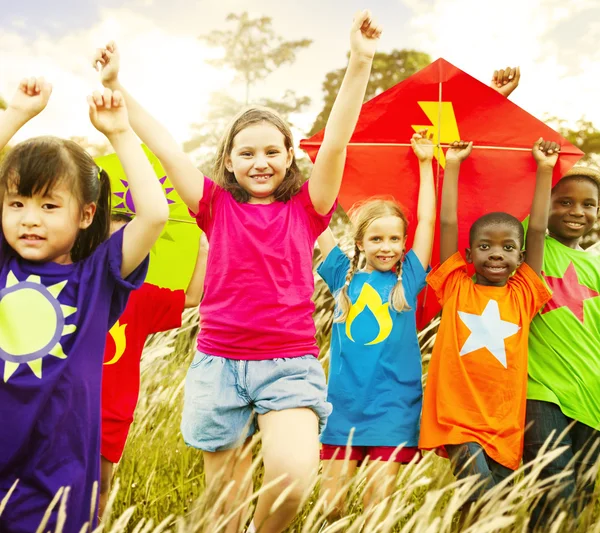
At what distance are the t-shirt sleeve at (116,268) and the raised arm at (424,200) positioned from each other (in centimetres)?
152

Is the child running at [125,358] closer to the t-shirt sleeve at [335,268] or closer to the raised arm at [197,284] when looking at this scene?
the raised arm at [197,284]

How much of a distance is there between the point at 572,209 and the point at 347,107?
4.57 feet

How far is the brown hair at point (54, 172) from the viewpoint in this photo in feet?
6.63

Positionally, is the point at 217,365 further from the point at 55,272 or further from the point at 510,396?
the point at 510,396

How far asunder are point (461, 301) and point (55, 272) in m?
1.78

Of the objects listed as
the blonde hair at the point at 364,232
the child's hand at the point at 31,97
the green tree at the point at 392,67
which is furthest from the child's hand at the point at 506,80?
the green tree at the point at 392,67

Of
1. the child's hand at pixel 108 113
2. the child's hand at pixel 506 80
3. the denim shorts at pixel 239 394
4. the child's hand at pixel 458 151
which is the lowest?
the denim shorts at pixel 239 394

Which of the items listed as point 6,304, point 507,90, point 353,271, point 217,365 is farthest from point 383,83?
point 6,304

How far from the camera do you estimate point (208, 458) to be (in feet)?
8.79

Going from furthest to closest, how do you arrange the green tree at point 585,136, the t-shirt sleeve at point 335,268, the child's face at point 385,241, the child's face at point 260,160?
the green tree at point 585,136 → the t-shirt sleeve at point 335,268 → the child's face at point 385,241 → the child's face at point 260,160

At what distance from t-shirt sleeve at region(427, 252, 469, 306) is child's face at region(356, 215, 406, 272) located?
196 millimetres

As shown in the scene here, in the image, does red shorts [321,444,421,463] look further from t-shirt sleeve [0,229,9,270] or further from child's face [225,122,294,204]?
t-shirt sleeve [0,229,9,270]

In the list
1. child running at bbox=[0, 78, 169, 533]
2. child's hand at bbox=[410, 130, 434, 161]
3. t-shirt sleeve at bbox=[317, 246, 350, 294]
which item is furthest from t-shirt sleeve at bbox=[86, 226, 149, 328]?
child's hand at bbox=[410, 130, 434, 161]

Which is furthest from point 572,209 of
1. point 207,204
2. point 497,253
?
point 207,204
